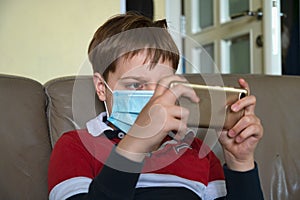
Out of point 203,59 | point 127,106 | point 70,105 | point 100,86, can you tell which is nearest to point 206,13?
point 203,59

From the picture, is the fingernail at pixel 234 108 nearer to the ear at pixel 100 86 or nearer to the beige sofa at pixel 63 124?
the ear at pixel 100 86

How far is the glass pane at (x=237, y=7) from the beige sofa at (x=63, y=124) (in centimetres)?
99

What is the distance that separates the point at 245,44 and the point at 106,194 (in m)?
1.71

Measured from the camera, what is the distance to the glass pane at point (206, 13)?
2.59 m

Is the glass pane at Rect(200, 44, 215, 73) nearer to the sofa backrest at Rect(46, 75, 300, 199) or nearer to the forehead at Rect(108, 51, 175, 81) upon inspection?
the sofa backrest at Rect(46, 75, 300, 199)

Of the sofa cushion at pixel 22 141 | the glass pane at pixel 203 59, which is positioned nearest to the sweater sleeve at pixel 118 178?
the sofa cushion at pixel 22 141

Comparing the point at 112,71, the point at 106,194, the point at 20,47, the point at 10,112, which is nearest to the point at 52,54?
the point at 20,47

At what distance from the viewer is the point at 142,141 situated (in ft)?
2.12

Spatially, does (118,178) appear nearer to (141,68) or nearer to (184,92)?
(184,92)

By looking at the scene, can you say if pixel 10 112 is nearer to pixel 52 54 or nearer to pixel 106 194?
pixel 106 194

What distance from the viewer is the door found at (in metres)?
1.99

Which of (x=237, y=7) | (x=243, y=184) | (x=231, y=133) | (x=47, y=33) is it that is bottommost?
(x=243, y=184)

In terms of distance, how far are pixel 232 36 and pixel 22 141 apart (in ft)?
4.99

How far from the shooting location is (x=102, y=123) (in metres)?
0.94
